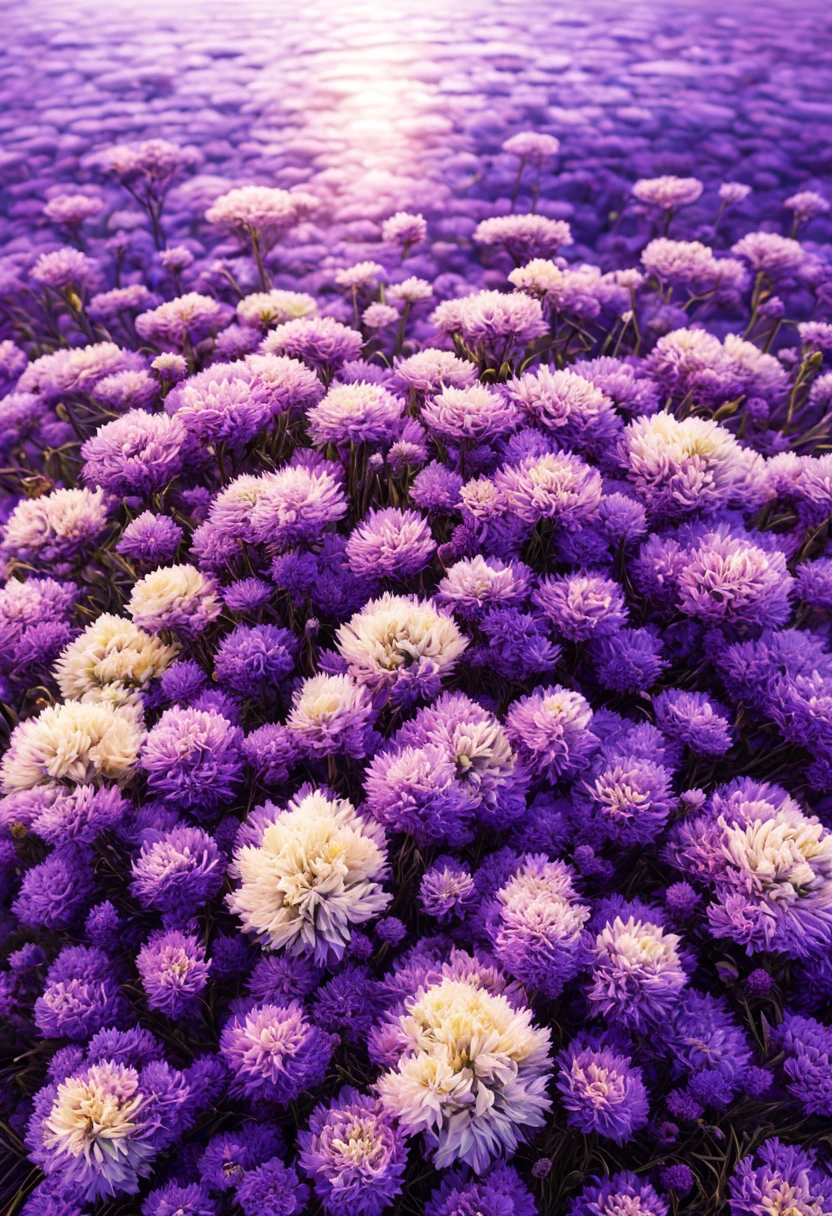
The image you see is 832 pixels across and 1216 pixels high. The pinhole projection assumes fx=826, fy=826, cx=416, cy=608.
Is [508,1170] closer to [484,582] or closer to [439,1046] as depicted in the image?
[439,1046]

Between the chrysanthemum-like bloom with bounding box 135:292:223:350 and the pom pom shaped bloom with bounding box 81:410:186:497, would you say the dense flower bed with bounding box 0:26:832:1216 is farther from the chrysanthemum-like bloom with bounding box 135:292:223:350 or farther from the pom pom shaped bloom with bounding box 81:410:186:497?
the chrysanthemum-like bloom with bounding box 135:292:223:350

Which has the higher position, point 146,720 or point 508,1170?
point 146,720

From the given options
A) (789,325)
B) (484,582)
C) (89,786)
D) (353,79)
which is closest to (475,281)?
(789,325)

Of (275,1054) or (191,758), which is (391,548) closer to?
(191,758)

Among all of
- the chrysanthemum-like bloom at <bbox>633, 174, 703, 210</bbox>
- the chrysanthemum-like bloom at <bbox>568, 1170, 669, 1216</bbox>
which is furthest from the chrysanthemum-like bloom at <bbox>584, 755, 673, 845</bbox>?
the chrysanthemum-like bloom at <bbox>633, 174, 703, 210</bbox>

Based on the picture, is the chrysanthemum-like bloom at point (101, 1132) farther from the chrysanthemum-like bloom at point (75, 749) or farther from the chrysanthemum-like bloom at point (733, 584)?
the chrysanthemum-like bloom at point (733, 584)

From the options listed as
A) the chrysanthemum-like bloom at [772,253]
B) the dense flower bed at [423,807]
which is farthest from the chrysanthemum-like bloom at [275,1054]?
the chrysanthemum-like bloom at [772,253]

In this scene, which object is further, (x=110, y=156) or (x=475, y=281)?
(x=475, y=281)
